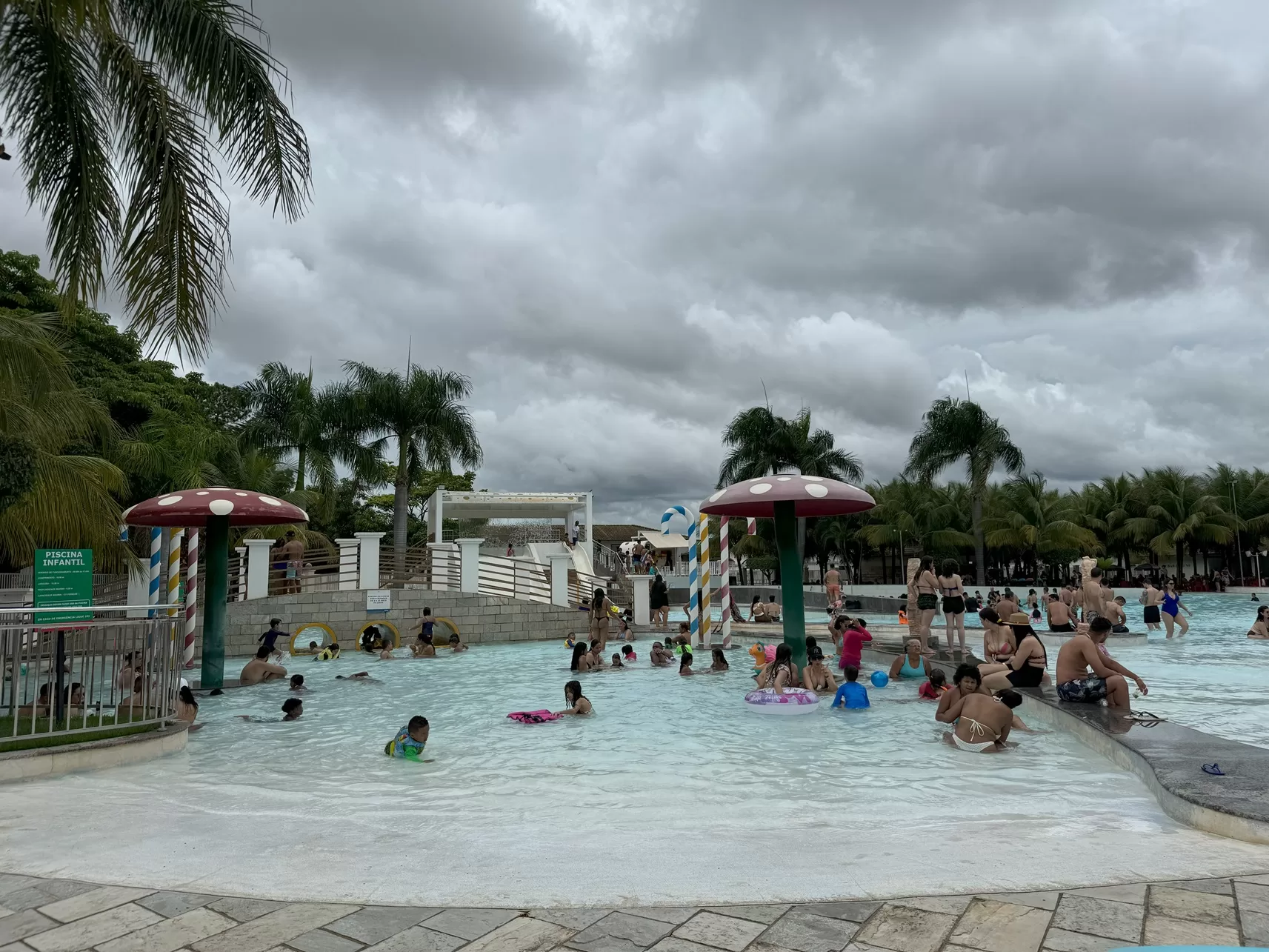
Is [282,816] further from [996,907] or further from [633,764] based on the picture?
[996,907]

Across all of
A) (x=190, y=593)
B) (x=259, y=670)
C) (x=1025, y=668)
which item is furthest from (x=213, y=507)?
(x=1025, y=668)

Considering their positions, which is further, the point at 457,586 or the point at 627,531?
the point at 627,531

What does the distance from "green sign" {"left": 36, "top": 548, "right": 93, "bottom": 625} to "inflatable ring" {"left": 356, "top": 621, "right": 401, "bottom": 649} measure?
893 cm

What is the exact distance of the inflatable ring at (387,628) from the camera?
63.6 ft

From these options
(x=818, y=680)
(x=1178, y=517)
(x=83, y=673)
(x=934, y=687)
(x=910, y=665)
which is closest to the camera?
(x=83, y=673)

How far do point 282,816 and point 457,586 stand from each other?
16501 millimetres

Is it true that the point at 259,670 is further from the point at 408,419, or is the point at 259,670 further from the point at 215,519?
the point at 408,419

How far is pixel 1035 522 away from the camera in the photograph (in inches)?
1734

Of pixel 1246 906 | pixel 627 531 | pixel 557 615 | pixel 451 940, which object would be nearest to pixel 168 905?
pixel 451 940

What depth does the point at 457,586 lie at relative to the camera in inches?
874

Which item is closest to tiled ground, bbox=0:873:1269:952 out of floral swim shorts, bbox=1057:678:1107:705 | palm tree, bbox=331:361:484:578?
floral swim shorts, bbox=1057:678:1107:705

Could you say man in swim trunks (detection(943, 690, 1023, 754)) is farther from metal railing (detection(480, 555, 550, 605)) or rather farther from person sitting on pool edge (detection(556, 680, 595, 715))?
metal railing (detection(480, 555, 550, 605))

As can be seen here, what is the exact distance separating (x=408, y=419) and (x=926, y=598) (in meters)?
21.5

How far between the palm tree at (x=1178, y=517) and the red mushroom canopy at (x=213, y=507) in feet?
153
